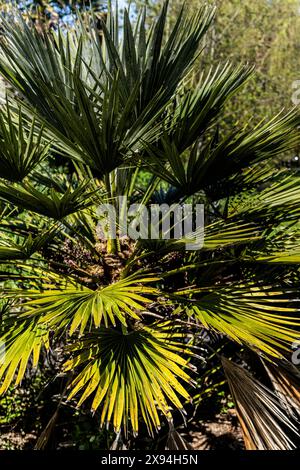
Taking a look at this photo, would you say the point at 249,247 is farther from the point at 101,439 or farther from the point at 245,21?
the point at 245,21

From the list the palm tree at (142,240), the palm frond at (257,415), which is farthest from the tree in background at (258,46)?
the palm frond at (257,415)

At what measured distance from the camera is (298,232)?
Answer: 268cm

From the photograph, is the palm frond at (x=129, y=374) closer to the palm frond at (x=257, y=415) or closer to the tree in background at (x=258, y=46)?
the palm frond at (x=257, y=415)

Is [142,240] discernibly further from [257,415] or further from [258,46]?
[258,46]

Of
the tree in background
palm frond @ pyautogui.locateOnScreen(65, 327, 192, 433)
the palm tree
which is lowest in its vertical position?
palm frond @ pyautogui.locateOnScreen(65, 327, 192, 433)

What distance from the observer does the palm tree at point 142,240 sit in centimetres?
196

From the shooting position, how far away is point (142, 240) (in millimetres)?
2326

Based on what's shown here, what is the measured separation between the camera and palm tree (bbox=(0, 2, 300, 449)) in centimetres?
196

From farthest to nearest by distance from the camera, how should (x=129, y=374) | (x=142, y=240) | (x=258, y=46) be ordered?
(x=258, y=46) → (x=142, y=240) → (x=129, y=374)

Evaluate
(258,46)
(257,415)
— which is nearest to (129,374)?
(257,415)

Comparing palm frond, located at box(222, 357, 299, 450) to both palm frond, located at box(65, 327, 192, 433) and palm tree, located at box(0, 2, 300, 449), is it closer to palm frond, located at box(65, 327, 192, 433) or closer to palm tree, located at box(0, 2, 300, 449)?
palm tree, located at box(0, 2, 300, 449)

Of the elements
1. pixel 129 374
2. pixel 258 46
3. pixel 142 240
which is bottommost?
pixel 129 374

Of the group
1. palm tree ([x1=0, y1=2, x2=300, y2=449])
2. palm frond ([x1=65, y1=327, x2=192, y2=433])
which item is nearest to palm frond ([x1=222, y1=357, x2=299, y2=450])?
palm tree ([x1=0, y1=2, x2=300, y2=449])
